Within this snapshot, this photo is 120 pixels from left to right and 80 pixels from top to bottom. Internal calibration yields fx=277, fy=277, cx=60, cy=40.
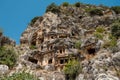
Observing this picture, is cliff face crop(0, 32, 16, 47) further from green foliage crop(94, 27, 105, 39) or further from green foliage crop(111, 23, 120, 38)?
green foliage crop(111, 23, 120, 38)

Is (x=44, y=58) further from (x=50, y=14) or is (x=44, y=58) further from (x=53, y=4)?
(x=53, y=4)

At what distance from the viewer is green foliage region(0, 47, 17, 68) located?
44.1 metres

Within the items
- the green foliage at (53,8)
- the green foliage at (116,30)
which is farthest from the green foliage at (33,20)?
the green foliage at (116,30)

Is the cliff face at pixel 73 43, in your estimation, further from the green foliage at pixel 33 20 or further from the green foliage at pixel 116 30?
the green foliage at pixel 116 30

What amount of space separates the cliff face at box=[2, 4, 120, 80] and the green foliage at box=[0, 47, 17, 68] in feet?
4.38

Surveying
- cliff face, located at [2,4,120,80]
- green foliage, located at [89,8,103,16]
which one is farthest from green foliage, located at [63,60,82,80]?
green foliage, located at [89,8,103,16]

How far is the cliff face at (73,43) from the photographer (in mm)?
36469

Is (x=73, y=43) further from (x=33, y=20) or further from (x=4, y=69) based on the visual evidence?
(x=33, y=20)

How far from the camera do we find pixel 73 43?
1928 inches

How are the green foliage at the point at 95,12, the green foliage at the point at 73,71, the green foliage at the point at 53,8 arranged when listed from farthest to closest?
1. the green foliage at the point at 53,8
2. the green foliage at the point at 95,12
3. the green foliage at the point at 73,71

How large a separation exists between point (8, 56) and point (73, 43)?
455 inches

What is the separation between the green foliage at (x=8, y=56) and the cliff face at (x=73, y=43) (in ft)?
4.38

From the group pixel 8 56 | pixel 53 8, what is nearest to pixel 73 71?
pixel 8 56

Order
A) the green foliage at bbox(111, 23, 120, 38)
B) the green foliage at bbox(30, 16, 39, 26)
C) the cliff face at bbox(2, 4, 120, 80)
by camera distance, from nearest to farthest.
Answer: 1. the cliff face at bbox(2, 4, 120, 80)
2. the green foliage at bbox(111, 23, 120, 38)
3. the green foliage at bbox(30, 16, 39, 26)
